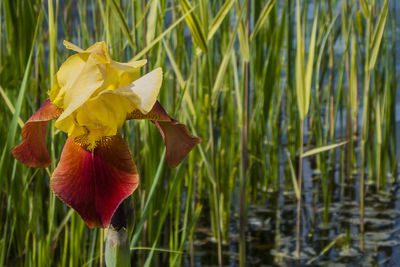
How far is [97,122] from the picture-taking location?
619 millimetres

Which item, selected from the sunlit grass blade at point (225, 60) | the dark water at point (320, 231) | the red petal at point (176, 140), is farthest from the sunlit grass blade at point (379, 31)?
the red petal at point (176, 140)

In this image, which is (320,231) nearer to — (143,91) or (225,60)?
(225,60)

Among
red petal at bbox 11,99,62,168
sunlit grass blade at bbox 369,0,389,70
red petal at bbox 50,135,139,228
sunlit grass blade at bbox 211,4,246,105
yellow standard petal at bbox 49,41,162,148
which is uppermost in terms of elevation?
sunlit grass blade at bbox 369,0,389,70

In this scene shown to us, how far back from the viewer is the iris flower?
0.60 meters

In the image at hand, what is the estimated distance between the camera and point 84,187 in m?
0.60

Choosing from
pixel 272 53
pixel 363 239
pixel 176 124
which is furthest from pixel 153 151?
pixel 363 239

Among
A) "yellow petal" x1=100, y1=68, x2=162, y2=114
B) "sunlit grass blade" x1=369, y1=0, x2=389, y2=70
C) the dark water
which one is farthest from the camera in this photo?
the dark water

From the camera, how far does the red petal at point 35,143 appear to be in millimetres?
682

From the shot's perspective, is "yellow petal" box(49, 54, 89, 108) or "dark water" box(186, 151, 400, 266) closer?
"yellow petal" box(49, 54, 89, 108)

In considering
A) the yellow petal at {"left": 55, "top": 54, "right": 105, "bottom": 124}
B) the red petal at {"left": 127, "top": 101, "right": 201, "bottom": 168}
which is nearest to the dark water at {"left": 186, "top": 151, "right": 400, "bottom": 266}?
the red petal at {"left": 127, "top": 101, "right": 201, "bottom": 168}

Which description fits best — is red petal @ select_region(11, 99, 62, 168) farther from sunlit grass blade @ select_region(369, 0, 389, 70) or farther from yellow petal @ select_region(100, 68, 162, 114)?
sunlit grass blade @ select_region(369, 0, 389, 70)

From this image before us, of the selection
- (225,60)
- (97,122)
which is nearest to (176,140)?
(97,122)

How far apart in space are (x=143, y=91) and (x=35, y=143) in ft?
0.57

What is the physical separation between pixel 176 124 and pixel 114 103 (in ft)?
0.26
